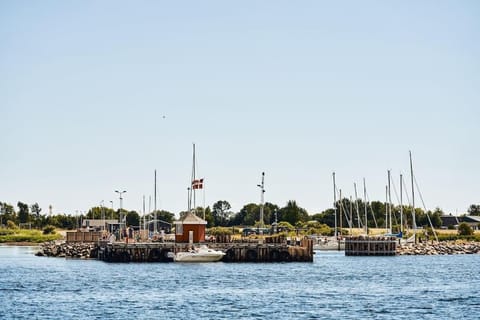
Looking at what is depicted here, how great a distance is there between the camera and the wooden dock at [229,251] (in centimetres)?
11162

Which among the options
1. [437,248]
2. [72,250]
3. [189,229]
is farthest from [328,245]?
[189,229]

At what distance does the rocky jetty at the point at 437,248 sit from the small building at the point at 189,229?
45.3 metres

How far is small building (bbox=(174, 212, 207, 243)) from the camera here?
113 metres

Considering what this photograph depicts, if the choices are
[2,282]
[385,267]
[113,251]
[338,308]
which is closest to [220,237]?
[113,251]

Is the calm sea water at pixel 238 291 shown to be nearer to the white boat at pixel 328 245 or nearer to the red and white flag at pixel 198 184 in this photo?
the red and white flag at pixel 198 184

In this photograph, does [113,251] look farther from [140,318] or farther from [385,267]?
[140,318]

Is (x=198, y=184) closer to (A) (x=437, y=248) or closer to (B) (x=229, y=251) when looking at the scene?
(B) (x=229, y=251)

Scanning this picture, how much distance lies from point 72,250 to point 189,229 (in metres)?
29.3

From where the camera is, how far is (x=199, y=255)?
357 ft

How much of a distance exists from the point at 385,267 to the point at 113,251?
3524 cm

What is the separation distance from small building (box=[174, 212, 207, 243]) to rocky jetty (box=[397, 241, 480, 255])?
148 feet

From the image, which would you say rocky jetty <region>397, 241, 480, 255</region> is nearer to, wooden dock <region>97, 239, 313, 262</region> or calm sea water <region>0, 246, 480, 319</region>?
calm sea water <region>0, 246, 480, 319</region>

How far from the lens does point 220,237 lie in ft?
391

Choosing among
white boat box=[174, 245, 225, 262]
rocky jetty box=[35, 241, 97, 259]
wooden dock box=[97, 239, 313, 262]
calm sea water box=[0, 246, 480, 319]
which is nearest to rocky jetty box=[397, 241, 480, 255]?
calm sea water box=[0, 246, 480, 319]
